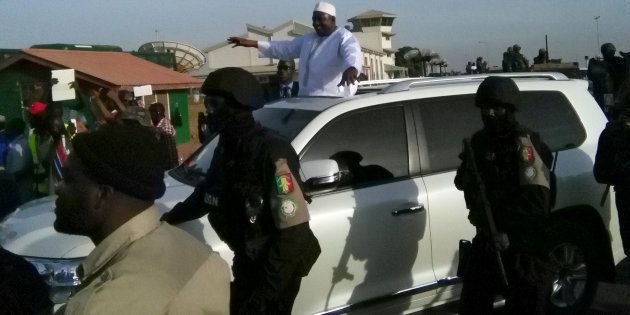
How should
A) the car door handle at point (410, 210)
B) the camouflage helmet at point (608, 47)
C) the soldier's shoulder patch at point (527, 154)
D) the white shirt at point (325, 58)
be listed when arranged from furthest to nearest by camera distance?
the camouflage helmet at point (608, 47) → the white shirt at point (325, 58) → the car door handle at point (410, 210) → the soldier's shoulder patch at point (527, 154)

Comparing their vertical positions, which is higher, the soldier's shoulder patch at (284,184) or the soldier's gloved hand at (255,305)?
the soldier's shoulder patch at (284,184)

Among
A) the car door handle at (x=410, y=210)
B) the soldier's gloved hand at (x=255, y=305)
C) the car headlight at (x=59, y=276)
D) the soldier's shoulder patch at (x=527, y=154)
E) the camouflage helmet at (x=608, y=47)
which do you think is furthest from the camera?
the camouflage helmet at (x=608, y=47)

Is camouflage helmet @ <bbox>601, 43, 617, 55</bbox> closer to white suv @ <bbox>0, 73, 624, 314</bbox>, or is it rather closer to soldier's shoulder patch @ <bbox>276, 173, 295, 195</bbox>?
white suv @ <bbox>0, 73, 624, 314</bbox>

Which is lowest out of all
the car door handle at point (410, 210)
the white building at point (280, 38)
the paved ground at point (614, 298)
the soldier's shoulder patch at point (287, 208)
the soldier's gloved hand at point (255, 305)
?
the paved ground at point (614, 298)

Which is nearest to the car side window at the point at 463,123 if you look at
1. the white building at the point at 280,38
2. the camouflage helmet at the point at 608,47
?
the camouflage helmet at the point at 608,47

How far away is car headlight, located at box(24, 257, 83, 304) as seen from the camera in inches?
142

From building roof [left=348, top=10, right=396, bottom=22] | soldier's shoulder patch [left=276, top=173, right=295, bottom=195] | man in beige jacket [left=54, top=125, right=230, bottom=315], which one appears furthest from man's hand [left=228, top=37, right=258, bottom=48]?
building roof [left=348, top=10, right=396, bottom=22]

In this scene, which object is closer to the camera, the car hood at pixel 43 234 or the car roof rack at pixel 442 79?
the car hood at pixel 43 234

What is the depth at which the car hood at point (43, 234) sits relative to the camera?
3654mm

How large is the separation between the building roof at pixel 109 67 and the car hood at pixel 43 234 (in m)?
14.4

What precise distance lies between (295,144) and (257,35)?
52.2m

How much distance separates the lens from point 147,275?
5.16 feet

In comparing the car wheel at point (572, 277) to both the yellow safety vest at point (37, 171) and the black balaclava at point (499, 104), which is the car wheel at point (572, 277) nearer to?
the black balaclava at point (499, 104)

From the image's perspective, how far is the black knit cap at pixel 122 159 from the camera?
171 cm
